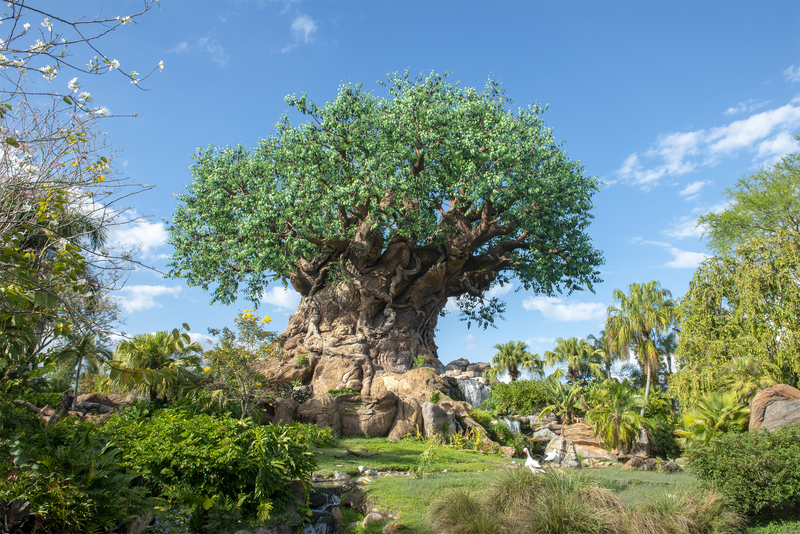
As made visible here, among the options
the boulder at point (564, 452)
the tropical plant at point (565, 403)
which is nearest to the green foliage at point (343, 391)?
the boulder at point (564, 452)

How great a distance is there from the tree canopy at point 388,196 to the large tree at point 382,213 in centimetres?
7

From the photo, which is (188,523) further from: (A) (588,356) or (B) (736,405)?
(A) (588,356)

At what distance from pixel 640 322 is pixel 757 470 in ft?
61.7

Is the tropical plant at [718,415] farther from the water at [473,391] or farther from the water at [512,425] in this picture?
the water at [473,391]

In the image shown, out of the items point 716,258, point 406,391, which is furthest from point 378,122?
point 716,258

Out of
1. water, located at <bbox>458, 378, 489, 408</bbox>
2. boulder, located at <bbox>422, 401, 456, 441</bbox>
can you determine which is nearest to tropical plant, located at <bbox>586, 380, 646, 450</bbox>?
boulder, located at <bbox>422, 401, 456, 441</bbox>

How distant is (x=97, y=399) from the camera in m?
15.8

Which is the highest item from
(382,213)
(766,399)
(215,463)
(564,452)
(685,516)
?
(382,213)

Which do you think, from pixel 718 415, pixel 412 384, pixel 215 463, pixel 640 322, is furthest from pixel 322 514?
pixel 640 322

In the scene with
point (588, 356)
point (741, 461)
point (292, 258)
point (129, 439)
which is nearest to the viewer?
point (129, 439)

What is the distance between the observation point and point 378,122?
20.4m

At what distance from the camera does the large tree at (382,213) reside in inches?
769

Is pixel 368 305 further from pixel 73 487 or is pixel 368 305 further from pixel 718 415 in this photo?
pixel 73 487

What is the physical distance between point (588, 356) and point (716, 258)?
21980 millimetres
